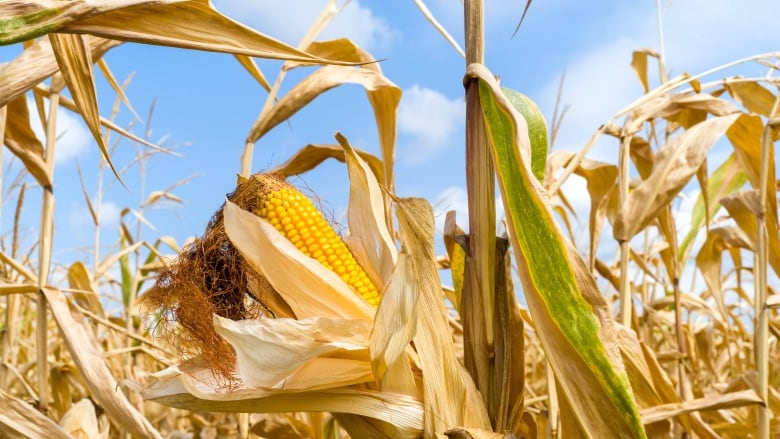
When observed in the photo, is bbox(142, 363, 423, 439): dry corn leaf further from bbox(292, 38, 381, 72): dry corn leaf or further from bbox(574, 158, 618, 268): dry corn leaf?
bbox(574, 158, 618, 268): dry corn leaf

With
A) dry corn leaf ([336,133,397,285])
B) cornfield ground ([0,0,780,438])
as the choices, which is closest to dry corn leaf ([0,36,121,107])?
cornfield ground ([0,0,780,438])

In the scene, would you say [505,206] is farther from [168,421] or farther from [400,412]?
[168,421]

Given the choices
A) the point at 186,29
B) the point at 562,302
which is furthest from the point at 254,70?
the point at 562,302

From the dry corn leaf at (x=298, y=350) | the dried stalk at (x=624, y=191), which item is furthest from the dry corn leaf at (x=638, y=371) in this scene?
the dry corn leaf at (x=298, y=350)

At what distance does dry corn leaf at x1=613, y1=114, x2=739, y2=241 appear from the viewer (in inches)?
71.5

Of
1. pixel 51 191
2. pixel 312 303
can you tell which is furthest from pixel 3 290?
pixel 312 303

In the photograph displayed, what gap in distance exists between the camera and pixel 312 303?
3.55ft

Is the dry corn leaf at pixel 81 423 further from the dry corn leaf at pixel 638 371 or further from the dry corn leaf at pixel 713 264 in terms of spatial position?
the dry corn leaf at pixel 713 264

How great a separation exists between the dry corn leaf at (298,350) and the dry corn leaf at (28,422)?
0.78m

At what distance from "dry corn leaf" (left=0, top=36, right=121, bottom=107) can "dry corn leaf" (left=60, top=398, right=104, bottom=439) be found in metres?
0.99

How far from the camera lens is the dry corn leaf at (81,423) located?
179 centimetres

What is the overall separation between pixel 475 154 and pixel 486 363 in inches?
10.9

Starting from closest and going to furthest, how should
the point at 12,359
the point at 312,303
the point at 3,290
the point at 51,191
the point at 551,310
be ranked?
the point at 551,310 → the point at 312,303 → the point at 3,290 → the point at 51,191 → the point at 12,359

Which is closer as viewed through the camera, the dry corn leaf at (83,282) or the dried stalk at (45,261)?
the dried stalk at (45,261)
